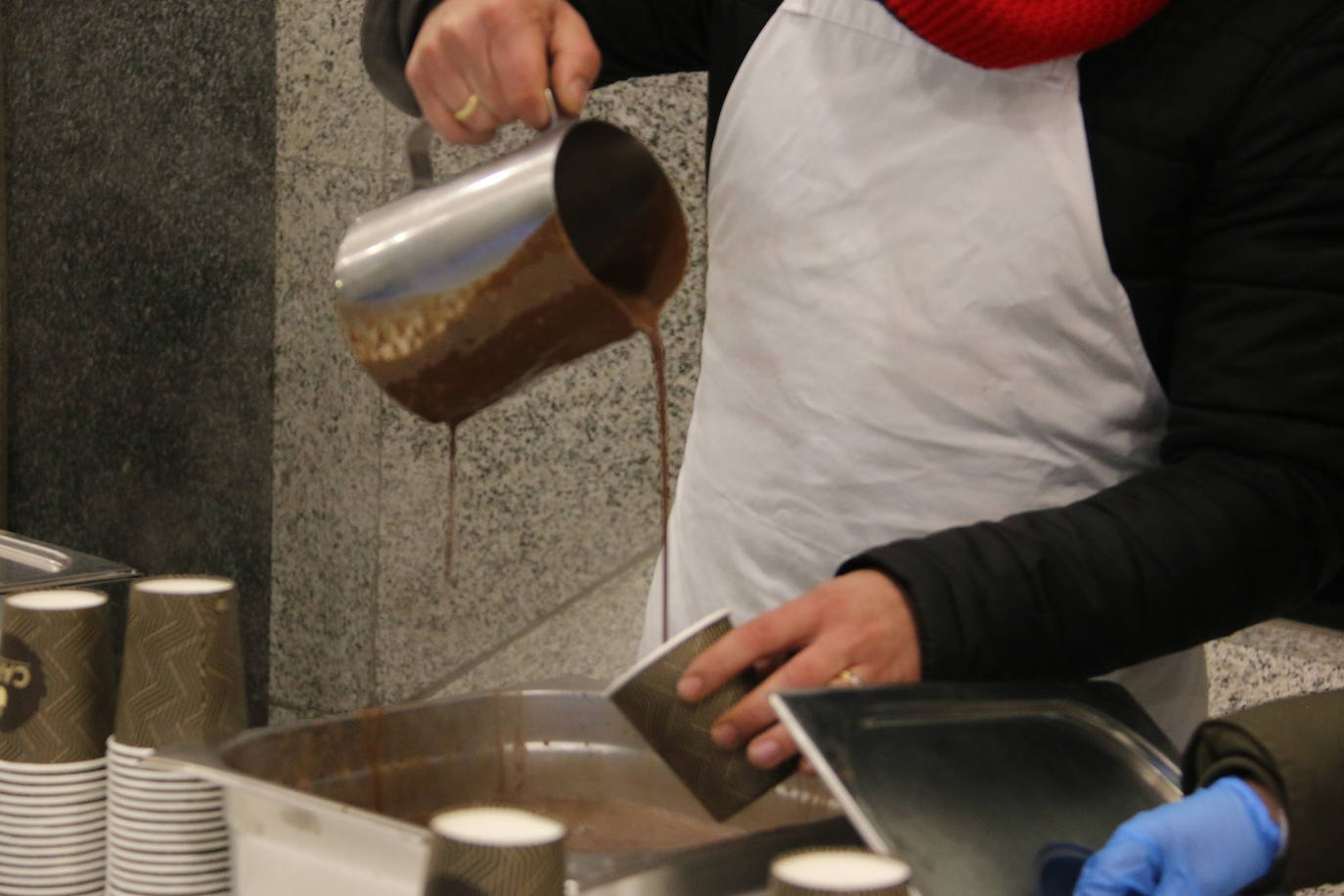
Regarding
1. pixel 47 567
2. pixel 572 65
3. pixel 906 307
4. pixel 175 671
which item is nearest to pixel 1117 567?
pixel 906 307

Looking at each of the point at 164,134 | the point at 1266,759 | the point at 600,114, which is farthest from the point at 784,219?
the point at 164,134

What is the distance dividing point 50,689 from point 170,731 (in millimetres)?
94

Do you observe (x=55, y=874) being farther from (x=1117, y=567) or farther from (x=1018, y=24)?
(x=1018, y=24)

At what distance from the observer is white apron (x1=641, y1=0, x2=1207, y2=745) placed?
1.36m

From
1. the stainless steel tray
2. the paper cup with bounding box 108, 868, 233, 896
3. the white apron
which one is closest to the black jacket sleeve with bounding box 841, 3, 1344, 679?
the white apron

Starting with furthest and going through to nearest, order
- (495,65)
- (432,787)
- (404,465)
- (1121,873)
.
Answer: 1. (404,465)
2. (495,65)
3. (432,787)
4. (1121,873)

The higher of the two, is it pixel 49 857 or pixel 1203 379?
pixel 1203 379

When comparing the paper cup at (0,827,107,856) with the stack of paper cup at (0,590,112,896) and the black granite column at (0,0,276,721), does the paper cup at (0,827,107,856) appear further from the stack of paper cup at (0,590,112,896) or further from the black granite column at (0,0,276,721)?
the black granite column at (0,0,276,721)

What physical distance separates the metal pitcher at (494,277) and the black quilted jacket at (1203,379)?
27cm

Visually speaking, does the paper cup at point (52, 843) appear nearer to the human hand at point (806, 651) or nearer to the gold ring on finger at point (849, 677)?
the human hand at point (806, 651)

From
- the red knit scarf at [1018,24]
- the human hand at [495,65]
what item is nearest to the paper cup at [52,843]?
the human hand at [495,65]

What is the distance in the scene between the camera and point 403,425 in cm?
283

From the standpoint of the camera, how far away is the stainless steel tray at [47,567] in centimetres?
147

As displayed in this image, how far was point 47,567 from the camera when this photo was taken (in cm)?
157
